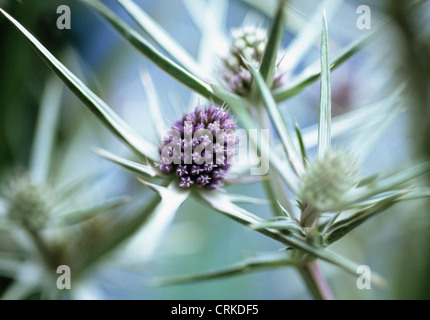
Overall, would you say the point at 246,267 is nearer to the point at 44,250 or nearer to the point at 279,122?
the point at 279,122

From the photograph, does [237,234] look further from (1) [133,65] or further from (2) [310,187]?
(2) [310,187]

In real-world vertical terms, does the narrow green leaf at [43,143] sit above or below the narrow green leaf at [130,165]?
above

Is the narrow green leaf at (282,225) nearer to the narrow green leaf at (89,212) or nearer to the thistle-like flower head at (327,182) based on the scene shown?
the thistle-like flower head at (327,182)

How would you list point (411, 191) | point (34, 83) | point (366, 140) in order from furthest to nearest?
point (34, 83), point (366, 140), point (411, 191)

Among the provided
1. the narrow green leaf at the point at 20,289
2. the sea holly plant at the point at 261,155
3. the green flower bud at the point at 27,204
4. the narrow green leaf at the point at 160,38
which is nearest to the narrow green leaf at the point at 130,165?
the sea holly plant at the point at 261,155

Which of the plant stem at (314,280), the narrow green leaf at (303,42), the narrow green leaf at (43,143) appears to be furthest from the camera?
the narrow green leaf at (43,143)

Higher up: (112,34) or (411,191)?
(112,34)
